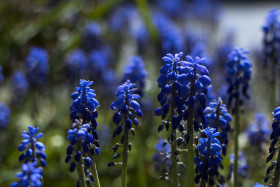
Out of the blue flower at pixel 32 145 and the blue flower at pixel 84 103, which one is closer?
the blue flower at pixel 32 145

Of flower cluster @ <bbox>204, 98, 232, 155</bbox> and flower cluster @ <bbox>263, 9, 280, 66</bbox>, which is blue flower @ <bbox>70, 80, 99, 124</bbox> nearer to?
flower cluster @ <bbox>204, 98, 232, 155</bbox>

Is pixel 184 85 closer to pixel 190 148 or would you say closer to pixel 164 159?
pixel 190 148

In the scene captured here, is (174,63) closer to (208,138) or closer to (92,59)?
(208,138)

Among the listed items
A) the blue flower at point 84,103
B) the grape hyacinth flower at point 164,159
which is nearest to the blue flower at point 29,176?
the blue flower at point 84,103

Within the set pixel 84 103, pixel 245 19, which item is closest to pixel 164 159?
pixel 84 103

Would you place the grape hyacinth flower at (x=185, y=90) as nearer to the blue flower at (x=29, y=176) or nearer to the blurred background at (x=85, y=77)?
the blue flower at (x=29, y=176)

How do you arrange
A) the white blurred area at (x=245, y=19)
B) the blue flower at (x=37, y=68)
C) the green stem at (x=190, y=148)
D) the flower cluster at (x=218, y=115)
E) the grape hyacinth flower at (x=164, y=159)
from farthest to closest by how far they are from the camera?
the white blurred area at (x=245, y=19) → the blue flower at (x=37, y=68) → the flower cluster at (x=218, y=115) → the grape hyacinth flower at (x=164, y=159) → the green stem at (x=190, y=148)
